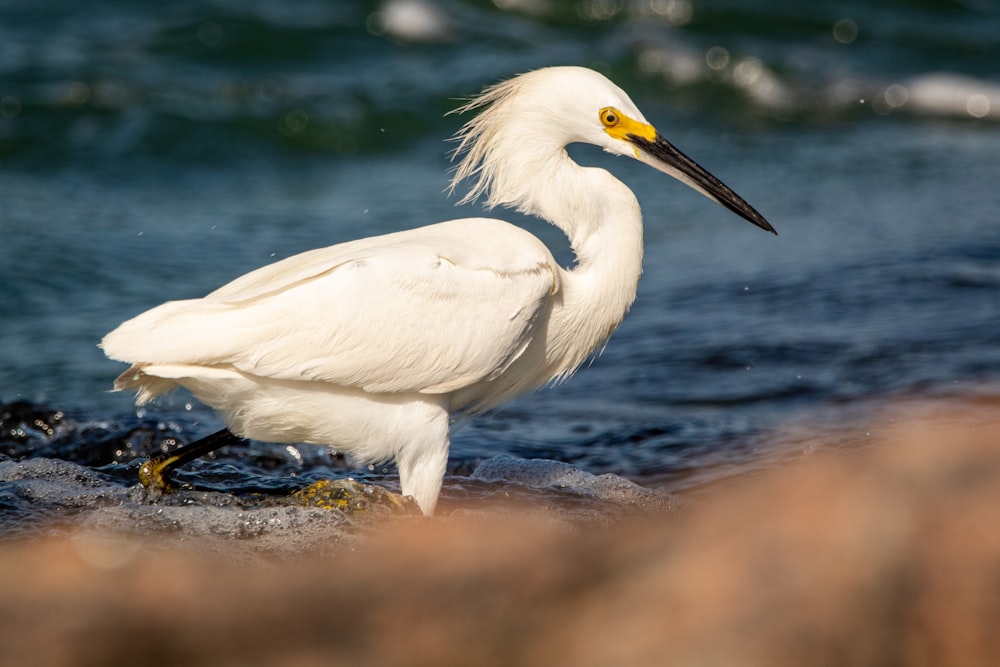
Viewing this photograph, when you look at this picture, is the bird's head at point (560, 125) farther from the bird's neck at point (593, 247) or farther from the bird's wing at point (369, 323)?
the bird's wing at point (369, 323)

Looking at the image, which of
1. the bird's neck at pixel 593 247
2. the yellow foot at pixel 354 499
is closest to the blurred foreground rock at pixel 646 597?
the yellow foot at pixel 354 499

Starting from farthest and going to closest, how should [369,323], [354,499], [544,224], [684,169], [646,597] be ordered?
[544,224] < [684,169] < [354,499] < [369,323] < [646,597]

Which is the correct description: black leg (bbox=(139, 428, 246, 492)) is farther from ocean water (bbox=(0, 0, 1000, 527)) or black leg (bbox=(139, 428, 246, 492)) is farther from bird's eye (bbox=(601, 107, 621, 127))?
bird's eye (bbox=(601, 107, 621, 127))

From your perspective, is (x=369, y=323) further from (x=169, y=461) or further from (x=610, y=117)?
(x=610, y=117)

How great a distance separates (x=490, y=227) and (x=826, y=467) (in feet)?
10.2

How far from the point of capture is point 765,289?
839 cm

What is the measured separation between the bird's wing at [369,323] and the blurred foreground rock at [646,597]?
8.53 ft

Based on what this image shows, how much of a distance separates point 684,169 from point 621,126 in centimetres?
37

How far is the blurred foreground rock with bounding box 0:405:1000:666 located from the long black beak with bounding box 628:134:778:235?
3.30 m

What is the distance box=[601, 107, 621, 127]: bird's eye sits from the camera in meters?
4.99

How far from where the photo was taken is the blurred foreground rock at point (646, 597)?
180 cm

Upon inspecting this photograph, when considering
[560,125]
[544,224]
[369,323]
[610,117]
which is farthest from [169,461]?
[544,224]

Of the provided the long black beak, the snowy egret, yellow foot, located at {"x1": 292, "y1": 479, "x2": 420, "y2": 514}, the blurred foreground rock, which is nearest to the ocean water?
yellow foot, located at {"x1": 292, "y1": 479, "x2": 420, "y2": 514}

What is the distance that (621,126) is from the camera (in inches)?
198
